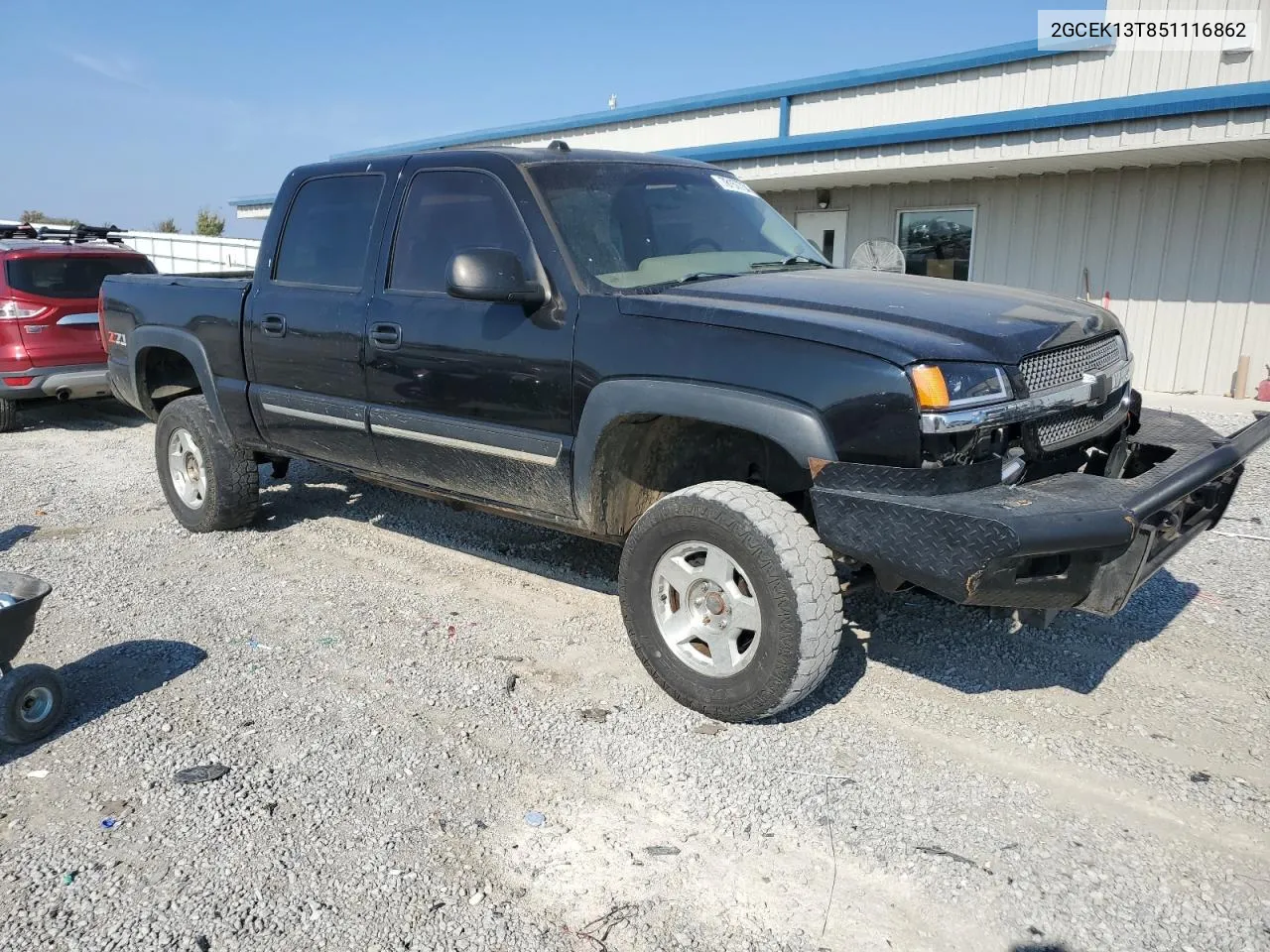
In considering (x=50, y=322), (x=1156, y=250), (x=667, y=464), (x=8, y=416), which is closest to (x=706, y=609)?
(x=667, y=464)

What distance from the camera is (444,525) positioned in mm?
6059

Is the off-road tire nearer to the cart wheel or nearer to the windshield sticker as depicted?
the cart wheel

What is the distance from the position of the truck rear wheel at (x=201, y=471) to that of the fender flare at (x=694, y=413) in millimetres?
2825

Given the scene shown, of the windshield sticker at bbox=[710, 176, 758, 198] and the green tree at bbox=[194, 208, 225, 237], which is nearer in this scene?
the windshield sticker at bbox=[710, 176, 758, 198]

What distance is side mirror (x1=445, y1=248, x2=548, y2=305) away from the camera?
12.0 ft

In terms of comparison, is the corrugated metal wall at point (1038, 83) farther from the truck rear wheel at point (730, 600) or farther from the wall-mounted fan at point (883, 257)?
the truck rear wheel at point (730, 600)

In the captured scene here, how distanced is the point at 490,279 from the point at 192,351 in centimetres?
280

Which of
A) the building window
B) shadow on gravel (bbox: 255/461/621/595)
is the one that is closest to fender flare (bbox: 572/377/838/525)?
shadow on gravel (bbox: 255/461/621/595)

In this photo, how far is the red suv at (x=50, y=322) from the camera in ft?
29.5

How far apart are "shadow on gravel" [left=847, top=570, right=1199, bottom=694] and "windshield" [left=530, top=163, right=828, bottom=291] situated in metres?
1.76

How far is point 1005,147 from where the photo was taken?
31.9 ft

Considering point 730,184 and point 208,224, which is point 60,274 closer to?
point 730,184

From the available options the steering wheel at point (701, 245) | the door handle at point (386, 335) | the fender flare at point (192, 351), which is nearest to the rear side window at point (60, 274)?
the fender flare at point (192, 351)

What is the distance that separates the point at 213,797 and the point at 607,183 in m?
2.88
